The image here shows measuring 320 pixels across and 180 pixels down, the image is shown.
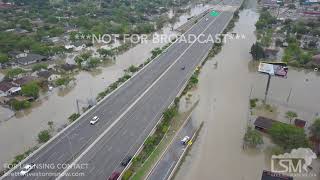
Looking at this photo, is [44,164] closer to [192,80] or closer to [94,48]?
[192,80]

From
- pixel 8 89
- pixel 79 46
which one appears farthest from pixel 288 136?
pixel 79 46

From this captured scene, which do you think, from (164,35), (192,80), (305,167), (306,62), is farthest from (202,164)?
(164,35)

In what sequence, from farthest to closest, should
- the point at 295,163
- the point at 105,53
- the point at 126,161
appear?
the point at 105,53 → the point at 295,163 → the point at 126,161

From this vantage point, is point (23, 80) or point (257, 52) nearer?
point (23, 80)

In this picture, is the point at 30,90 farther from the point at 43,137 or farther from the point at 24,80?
the point at 43,137

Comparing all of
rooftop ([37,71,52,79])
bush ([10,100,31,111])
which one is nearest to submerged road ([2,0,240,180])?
bush ([10,100,31,111])

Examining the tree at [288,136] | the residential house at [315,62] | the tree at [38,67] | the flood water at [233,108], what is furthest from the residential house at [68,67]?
the residential house at [315,62]
